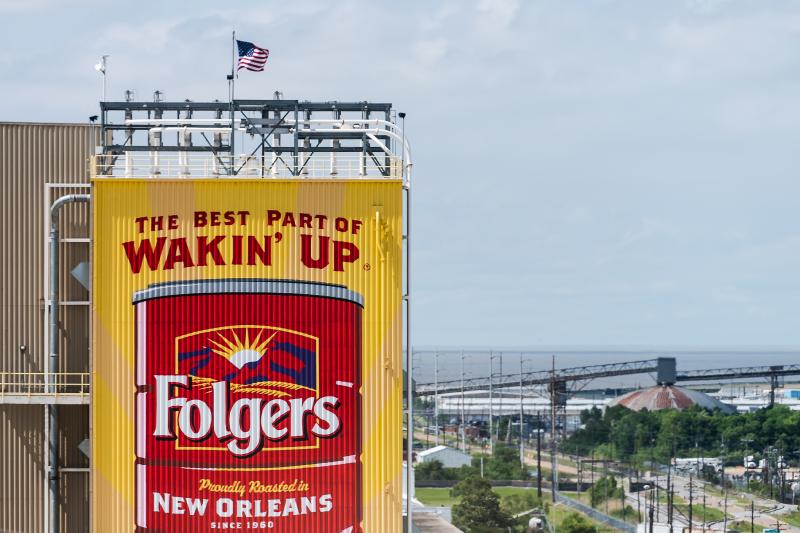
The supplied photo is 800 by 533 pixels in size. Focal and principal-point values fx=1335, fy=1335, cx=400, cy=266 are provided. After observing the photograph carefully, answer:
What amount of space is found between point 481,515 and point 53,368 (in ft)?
247

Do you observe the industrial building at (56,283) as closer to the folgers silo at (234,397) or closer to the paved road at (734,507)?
the folgers silo at (234,397)

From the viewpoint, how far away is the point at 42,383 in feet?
138

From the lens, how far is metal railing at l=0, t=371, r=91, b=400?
137 ft

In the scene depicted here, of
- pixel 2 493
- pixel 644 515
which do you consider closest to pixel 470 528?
pixel 644 515

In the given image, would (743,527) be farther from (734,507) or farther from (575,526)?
(575,526)

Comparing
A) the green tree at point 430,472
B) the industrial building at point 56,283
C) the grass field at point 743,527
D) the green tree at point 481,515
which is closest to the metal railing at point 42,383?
the industrial building at point 56,283

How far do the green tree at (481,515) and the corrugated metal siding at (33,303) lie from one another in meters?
71.6

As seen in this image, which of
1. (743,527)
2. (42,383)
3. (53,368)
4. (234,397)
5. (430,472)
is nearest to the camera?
(234,397)

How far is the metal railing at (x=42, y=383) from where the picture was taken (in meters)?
41.7

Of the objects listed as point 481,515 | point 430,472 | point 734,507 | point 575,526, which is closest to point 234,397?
point 481,515

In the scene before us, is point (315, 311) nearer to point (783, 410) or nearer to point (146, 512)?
point (146, 512)

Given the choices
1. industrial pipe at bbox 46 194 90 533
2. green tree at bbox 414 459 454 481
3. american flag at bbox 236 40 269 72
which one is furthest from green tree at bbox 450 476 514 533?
american flag at bbox 236 40 269 72

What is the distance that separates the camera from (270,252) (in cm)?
3853

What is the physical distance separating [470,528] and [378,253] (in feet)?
250
